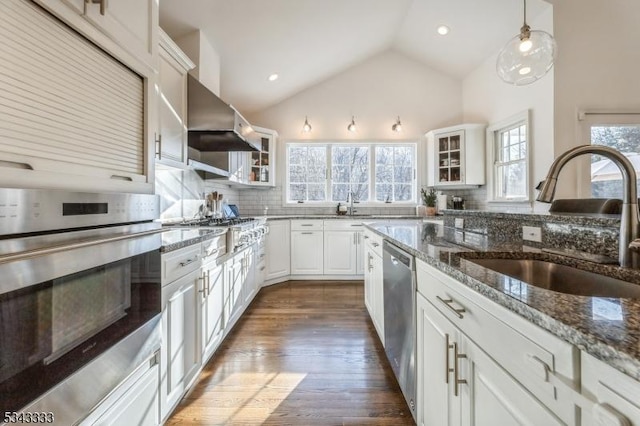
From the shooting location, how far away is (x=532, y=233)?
144 cm

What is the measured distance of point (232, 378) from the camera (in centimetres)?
184

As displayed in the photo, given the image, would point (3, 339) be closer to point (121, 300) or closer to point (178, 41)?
point (121, 300)

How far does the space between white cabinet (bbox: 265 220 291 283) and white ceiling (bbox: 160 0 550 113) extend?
1.89m

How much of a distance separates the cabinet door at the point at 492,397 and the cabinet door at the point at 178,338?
1259 millimetres

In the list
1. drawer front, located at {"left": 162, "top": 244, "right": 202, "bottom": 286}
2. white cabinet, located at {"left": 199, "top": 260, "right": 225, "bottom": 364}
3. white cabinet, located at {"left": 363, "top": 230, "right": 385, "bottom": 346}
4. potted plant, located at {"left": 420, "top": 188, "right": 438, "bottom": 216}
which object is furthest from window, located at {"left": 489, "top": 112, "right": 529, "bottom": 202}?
drawer front, located at {"left": 162, "top": 244, "right": 202, "bottom": 286}

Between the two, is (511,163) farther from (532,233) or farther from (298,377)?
(298,377)

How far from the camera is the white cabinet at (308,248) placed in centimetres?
411

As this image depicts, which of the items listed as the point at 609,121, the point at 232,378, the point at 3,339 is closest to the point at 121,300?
the point at 3,339

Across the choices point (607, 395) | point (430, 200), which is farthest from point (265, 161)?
point (607, 395)

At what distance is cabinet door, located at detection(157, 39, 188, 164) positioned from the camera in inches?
77.1

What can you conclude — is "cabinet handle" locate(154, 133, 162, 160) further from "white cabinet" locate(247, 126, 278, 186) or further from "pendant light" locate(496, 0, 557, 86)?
"pendant light" locate(496, 0, 557, 86)

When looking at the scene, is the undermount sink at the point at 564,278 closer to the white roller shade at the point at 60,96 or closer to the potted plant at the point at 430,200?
the white roller shade at the point at 60,96

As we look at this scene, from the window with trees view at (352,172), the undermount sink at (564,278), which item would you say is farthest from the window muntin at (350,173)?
the undermount sink at (564,278)

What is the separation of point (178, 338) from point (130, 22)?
145cm
